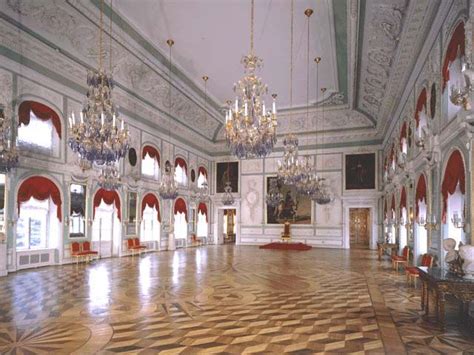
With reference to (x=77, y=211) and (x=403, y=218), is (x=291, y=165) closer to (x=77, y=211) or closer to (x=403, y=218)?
(x=403, y=218)

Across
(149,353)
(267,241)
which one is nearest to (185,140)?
(267,241)

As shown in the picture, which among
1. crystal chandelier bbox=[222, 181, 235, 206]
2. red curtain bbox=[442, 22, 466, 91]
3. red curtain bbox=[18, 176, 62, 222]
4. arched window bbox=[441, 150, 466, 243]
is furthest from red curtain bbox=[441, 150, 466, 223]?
crystal chandelier bbox=[222, 181, 235, 206]

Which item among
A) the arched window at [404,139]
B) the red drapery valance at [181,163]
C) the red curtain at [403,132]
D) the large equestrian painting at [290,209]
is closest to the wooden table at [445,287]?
the arched window at [404,139]

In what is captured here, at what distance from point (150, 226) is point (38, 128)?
6.35m

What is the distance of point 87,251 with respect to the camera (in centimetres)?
1078

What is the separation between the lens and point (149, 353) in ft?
12.1

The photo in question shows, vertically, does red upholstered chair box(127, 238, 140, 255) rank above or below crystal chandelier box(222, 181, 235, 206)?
below

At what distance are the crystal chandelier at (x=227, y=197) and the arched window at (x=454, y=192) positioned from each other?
38.7ft

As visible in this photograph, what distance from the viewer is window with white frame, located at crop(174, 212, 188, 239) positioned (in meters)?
17.0

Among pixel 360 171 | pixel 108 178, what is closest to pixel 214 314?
pixel 108 178

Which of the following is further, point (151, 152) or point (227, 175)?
point (227, 175)

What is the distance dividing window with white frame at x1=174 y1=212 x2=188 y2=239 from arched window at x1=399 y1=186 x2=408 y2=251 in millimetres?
9773

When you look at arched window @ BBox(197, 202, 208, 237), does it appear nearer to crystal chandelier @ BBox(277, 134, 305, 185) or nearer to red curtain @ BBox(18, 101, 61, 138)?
crystal chandelier @ BBox(277, 134, 305, 185)

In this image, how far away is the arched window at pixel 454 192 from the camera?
223 inches
